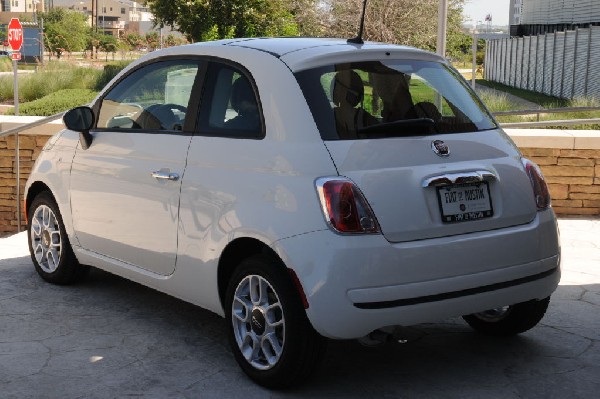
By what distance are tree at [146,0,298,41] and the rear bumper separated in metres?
35.7

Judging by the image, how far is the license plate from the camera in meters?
4.66

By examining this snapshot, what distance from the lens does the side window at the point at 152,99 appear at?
18.6ft

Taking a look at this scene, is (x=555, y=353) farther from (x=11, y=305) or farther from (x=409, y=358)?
(x=11, y=305)

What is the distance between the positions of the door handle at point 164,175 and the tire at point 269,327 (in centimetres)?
72

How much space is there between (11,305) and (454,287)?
3.29m

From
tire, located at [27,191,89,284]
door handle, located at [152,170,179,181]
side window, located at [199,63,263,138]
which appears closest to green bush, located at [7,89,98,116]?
tire, located at [27,191,89,284]

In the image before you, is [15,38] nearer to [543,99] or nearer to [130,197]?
[543,99]

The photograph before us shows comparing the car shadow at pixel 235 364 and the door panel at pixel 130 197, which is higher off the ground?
the door panel at pixel 130 197

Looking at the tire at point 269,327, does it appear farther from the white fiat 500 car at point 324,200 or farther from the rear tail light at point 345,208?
the rear tail light at point 345,208

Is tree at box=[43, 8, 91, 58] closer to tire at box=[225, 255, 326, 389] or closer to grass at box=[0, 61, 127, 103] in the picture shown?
grass at box=[0, 61, 127, 103]

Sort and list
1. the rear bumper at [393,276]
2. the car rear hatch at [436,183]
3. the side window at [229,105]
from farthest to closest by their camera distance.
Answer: the side window at [229,105] → the car rear hatch at [436,183] → the rear bumper at [393,276]

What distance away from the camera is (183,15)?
138 ft

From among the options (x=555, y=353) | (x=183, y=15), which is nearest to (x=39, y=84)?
(x=183, y=15)

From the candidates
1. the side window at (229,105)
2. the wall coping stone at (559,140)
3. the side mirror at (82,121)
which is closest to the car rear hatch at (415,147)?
the side window at (229,105)
